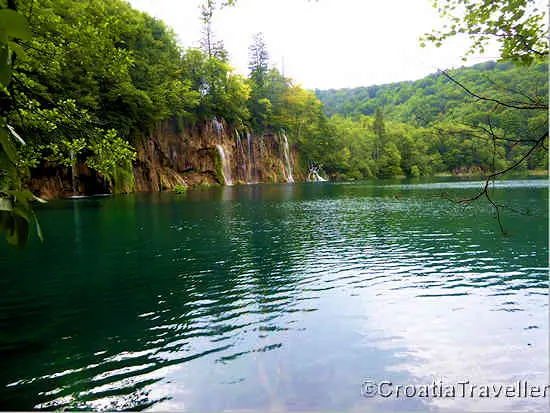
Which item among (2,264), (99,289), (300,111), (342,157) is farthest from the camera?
(342,157)

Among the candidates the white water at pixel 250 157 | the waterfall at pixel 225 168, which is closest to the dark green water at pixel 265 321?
the waterfall at pixel 225 168

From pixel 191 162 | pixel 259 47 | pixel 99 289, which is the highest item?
pixel 259 47

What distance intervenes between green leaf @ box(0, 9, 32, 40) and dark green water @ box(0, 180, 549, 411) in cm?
326

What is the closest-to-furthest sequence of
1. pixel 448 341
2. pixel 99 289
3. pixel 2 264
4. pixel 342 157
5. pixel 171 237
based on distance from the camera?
1. pixel 448 341
2. pixel 99 289
3. pixel 2 264
4. pixel 171 237
5. pixel 342 157

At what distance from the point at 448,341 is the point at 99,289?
23.1ft

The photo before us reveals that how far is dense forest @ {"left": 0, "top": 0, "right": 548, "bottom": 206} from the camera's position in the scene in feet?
11.8

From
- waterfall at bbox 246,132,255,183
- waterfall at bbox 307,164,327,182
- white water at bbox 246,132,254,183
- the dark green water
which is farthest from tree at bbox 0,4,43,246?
waterfall at bbox 307,164,327,182

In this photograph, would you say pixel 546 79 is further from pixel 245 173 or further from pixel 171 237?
pixel 245 173

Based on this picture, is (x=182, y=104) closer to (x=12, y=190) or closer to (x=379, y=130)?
(x=12, y=190)

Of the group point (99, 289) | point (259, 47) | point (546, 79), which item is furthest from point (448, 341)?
point (259, 47)

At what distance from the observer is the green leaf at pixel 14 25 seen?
116cm

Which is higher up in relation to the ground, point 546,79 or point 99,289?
point 546,79

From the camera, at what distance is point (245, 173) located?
64062mm

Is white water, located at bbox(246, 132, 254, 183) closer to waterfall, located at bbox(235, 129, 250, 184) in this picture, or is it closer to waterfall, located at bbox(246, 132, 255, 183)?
waterfall, located at bbox(246, 132, 255, 183)
